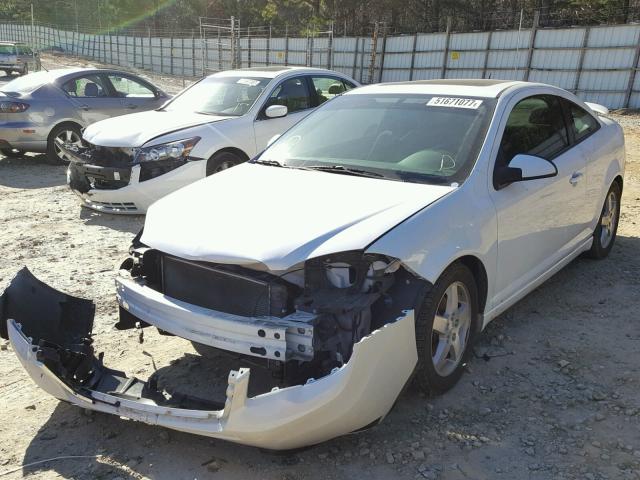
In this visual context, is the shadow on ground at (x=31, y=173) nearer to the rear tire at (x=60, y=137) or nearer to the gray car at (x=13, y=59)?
the rear tire at (x=60, y=137)

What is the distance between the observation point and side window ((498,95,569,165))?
396 cm

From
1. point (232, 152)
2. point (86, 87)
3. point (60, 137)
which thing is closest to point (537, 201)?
point (232, 152)

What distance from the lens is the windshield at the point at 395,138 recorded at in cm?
369

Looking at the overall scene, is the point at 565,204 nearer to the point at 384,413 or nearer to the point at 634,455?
the point at 634,455

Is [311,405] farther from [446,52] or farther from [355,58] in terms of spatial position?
[355,58]

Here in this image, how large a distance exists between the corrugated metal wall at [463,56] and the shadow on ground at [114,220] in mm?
18709

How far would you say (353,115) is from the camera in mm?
4367

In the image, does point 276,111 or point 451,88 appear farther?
point 276,111

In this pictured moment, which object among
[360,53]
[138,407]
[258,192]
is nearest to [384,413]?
[138,407]

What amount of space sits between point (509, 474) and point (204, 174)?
5.14m

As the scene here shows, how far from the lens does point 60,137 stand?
401 inches

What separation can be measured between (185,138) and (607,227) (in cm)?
451

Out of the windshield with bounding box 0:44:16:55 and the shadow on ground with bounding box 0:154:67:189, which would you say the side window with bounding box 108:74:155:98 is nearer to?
the shadow on ground with bounding box 0:154:67:189

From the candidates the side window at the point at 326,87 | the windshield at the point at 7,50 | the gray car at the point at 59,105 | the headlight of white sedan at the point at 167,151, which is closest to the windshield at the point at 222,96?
the side window at the point at 326,87
